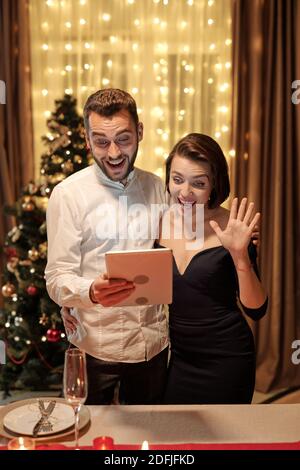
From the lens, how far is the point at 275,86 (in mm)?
3201

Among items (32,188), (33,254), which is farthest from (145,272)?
(32,188)

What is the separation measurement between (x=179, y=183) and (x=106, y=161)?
0.24m

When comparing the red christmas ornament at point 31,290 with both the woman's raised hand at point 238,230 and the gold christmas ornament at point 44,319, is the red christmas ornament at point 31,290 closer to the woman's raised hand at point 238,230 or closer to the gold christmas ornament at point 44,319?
the gold christmas ornament at point 44,319

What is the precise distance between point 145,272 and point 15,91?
2150 mm

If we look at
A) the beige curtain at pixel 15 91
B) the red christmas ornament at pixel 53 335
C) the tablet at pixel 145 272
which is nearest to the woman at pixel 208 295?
the tablet at pixel 145 272

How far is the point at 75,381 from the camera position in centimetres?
124

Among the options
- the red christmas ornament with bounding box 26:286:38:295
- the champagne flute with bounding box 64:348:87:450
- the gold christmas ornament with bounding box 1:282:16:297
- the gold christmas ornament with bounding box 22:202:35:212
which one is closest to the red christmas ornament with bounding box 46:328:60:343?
the red christmas ornament with bounding box 26:286:38:295

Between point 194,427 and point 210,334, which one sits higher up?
point 210,334

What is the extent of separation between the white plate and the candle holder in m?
0.09

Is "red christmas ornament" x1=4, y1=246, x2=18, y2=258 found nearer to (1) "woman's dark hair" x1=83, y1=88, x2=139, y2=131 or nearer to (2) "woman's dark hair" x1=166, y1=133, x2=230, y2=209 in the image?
(1) "woman's dark hair" x1=83, y1=88, x2=139, y2=131

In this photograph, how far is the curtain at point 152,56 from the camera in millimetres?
3305

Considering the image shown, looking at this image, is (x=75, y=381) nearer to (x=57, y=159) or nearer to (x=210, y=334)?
(x=210, y=334)
